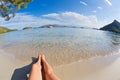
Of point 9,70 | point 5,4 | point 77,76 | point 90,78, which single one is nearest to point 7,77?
point 9,70

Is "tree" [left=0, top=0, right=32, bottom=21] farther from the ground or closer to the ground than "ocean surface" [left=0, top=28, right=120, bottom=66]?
farther from the ground

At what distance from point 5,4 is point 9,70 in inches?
242

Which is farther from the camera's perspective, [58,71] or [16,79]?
[58,71]

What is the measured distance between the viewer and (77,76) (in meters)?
4.94

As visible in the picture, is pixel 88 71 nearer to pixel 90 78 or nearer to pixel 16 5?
pixel 90 78

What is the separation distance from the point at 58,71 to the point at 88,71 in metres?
0.98

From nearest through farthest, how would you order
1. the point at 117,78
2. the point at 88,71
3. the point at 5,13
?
1. the point at 117,78
2. the point at 88,71
3. the point at 5,13

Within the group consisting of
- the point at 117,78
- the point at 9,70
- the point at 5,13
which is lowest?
the point at 117,78

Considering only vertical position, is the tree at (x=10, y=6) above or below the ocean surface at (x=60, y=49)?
above

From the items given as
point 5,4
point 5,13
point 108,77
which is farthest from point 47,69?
point 5,13

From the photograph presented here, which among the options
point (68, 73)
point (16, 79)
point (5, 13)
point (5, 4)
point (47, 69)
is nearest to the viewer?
point (47, 69)

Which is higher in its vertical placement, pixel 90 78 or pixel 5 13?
pixel 5 13

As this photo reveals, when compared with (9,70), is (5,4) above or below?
above

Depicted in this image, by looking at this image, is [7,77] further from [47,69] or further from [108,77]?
[108,77]
